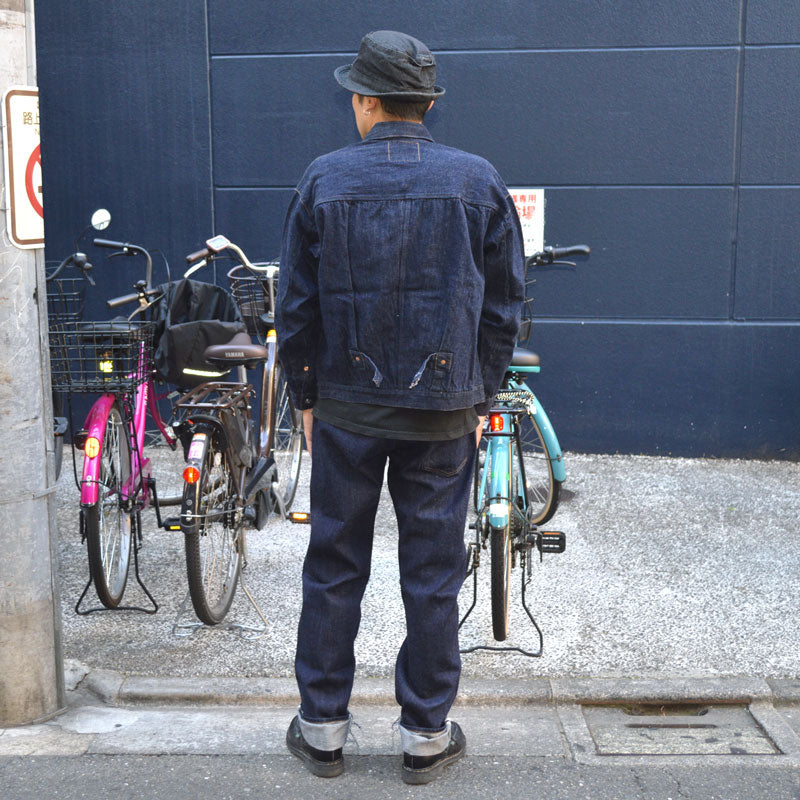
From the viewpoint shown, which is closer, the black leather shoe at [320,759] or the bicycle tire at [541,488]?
the black leather shoe at [320,759]

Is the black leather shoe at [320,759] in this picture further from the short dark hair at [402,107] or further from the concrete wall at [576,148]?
the concrete wall at [576,148]

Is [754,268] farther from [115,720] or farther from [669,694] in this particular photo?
[115,720]

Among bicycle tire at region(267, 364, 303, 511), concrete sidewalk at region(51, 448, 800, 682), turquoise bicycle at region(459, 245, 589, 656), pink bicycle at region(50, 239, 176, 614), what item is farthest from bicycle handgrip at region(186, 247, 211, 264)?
turquoise bicycle at region(459, 245, 589, 656)

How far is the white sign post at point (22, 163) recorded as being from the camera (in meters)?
3.19

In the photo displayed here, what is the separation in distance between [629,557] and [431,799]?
2276mm

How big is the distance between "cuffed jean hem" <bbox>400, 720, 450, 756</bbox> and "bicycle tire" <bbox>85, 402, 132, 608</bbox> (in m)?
1.56

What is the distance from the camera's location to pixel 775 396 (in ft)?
22.1

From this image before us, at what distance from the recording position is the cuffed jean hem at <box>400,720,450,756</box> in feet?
10.3

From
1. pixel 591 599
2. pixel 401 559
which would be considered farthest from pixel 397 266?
pixel 591 599

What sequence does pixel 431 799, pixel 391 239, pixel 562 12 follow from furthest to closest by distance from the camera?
pixel 562 12, pixel 431 799, pixel 391 239

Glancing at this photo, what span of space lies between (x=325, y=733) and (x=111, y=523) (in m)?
1.81

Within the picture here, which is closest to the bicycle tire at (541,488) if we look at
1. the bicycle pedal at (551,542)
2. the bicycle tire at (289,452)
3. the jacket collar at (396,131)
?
the bicycle pedal at (551,542)

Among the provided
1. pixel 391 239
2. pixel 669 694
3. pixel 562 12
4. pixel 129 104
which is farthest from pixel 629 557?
pixel 129 104

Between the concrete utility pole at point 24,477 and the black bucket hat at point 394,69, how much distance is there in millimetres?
1046
